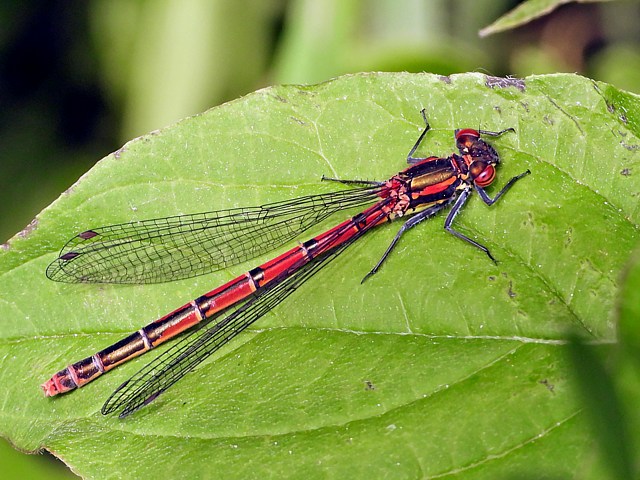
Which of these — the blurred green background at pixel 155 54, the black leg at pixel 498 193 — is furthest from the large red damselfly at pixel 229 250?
the blurred green background at pixel 155 54

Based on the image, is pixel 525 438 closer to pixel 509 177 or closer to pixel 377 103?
pixel 509 177

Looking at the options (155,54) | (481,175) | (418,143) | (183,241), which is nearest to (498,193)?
(481,175)

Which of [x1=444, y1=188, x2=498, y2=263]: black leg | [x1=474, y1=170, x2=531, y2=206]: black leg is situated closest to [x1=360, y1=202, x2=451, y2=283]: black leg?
[x1=444, y1=188, x2=498, y2=263]: black leg

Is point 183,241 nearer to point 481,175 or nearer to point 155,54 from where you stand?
point 481,175

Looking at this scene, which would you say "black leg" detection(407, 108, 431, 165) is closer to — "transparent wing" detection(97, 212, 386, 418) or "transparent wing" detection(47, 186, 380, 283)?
"transparent wing" detection(47, 186, 380, 283)

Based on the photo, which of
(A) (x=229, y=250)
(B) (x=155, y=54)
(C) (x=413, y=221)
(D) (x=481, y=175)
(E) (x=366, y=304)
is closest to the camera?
(E) (x=366, y=304)

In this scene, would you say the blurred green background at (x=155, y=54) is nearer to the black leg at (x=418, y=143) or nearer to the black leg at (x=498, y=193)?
the black leg at (x=418, y=143)
